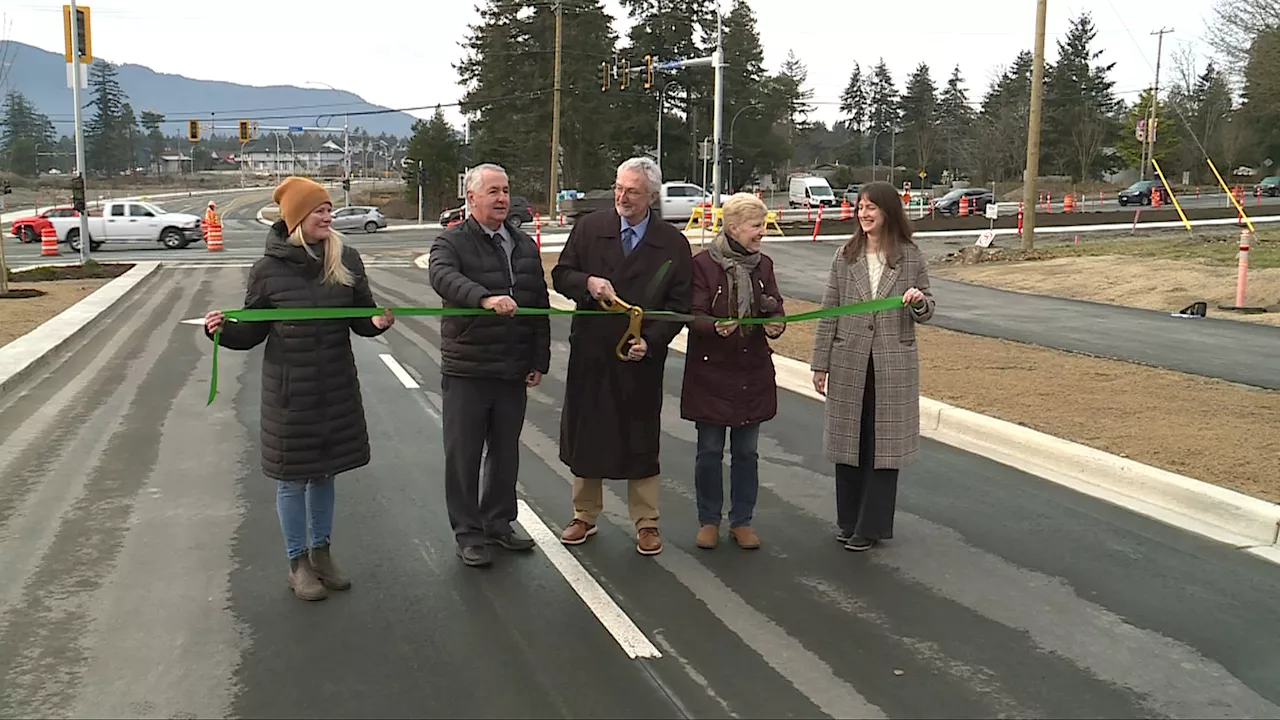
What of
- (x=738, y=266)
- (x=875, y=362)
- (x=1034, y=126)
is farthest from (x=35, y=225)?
(x=875, y=362)

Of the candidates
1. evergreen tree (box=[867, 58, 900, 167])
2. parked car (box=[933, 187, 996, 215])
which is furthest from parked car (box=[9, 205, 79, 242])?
evergreen tree (box=[867, 58, 900, 167])

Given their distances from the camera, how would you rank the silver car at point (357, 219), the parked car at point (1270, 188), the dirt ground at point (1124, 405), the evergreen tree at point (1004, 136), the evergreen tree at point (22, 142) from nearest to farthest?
the dirt ground at point (1124, 405), the silver car at point (357, 219), the parked car at point (1270, 188), the evergreen tree at point (1004, 136), the evergreen tree at point (22, 142)

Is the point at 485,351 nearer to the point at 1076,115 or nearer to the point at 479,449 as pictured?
the point at 479,449

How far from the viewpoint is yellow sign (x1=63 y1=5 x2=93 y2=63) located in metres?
28.3

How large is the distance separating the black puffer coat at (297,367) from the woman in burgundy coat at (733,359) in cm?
177

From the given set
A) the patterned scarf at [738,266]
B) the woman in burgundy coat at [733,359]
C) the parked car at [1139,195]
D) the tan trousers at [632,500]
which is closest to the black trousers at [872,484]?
the woman in burgundy coat at [733,359]

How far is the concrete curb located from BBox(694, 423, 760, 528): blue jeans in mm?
7857

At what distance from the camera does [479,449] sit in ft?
18.0

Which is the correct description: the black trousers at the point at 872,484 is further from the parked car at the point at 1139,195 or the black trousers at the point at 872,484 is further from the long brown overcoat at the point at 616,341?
the parked car at the point at 1139,195

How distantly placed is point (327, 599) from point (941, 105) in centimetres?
12746

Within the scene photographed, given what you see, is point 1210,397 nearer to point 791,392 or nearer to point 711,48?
point 791,392

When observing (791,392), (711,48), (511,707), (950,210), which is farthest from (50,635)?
(711,48)

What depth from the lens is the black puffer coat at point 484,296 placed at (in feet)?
17.3

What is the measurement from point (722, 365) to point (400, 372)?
6844 millimetres
